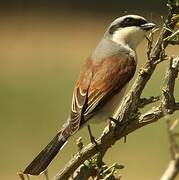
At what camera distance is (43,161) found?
3248 millimetres

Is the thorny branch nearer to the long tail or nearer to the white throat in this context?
the long tail

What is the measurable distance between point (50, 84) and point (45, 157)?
13977 millimetres

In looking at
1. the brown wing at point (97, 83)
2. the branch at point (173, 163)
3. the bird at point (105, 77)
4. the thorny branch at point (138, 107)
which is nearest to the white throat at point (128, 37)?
the bird at point (105, 77)

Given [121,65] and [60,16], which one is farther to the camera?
[60,16]

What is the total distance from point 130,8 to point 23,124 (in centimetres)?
893

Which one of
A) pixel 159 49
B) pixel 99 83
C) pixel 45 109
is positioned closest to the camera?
pixel 159 49

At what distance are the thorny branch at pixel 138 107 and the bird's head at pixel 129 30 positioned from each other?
6.03 ft

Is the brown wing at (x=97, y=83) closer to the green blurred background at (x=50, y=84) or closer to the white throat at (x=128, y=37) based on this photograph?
the white throat at (x=128, y=37)

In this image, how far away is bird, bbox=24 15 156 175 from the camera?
4.35 meters

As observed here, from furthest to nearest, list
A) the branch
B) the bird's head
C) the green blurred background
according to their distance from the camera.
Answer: the green blurred background
the bird's head
the branch

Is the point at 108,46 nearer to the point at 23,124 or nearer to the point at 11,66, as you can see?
the point at 23,124

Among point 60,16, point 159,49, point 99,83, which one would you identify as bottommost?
point 60,16

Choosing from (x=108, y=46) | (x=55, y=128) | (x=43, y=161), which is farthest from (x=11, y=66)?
(x=43, y=161)

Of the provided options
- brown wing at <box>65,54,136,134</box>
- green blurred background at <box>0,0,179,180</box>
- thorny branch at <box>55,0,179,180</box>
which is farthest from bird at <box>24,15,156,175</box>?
green blurred background at <box>0,0,179,180</box>
